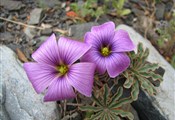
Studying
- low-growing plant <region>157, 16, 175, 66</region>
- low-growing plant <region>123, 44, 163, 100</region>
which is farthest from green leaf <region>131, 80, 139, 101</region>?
low-growing plant <region>157, 16, 175, 66</region>

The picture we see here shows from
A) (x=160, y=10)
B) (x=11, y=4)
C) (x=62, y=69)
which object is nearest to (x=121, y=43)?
(x=62, y=69)

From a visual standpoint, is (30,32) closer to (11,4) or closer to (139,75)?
(11,4)

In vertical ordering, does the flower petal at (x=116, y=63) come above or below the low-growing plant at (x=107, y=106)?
above

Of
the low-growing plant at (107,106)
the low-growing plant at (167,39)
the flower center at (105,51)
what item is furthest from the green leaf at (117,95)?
the low-growing plant at (167,39)

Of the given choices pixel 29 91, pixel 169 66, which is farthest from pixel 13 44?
pixel 169 66

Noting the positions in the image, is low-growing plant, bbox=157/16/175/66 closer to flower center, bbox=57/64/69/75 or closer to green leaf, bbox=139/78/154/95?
green leaf, bbox=139/78/154/95

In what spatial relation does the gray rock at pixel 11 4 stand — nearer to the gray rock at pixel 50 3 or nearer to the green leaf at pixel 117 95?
the gray rock at pixel 50 3

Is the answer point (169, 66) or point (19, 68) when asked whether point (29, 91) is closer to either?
point (19, 68)
